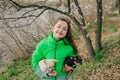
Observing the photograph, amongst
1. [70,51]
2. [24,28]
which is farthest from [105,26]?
[70,51]

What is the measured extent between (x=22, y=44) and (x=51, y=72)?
24.1ft

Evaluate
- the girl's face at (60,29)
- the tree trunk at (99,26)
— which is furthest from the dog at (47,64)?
the tree trunk at (99,26)

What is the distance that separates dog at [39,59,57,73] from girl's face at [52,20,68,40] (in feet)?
0.95

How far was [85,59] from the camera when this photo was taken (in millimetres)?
9273

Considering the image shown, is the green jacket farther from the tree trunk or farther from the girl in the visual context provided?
the tree trunk

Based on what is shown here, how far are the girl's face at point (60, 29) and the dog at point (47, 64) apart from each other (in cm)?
29

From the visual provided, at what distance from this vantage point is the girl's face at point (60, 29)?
3855 mm

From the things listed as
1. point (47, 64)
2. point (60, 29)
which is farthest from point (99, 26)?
point (47, 64)

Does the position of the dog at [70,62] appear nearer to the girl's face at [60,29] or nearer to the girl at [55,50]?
the girl at [55,50]

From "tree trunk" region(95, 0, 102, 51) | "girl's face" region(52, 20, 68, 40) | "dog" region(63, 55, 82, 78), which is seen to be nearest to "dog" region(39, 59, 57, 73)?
"dog" region(63, 55, 82, 78)

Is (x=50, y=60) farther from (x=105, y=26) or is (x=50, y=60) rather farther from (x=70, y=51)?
(x=105, y=26)

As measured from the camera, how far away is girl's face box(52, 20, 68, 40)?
386 cm

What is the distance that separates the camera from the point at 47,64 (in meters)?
3.72

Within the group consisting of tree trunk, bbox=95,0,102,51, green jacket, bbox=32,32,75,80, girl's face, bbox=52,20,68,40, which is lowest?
tree trunk, bbox=95,0,102,51
